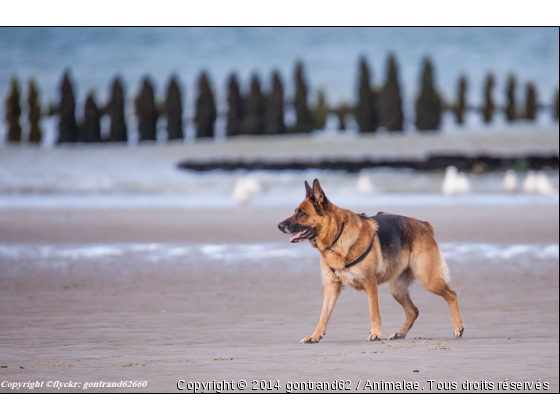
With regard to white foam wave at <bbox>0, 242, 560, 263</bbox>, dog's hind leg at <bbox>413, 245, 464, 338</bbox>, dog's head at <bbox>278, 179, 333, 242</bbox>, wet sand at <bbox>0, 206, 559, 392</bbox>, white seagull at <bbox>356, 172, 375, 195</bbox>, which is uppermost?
dog's head at <bbox>278, 179, 333, 242</bbox>

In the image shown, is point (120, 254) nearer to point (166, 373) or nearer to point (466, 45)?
point (166, 373)

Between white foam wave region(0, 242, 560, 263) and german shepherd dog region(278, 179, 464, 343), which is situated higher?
german shepherd dog region(278, 179, 464, 343)

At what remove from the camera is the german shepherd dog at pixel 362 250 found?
575 cm

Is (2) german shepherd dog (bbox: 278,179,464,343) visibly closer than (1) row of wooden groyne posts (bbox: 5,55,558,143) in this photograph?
Yes

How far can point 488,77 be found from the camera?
40.7 metres

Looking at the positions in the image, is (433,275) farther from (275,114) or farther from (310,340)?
(275,114)

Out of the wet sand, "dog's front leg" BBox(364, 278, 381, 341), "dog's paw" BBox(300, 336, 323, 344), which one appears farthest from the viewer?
"dog's front leg" BBox(364, 278, 381, 341)

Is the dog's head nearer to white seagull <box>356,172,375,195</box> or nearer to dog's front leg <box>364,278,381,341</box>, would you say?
dog's front leg <box>364,278,381,341</box>

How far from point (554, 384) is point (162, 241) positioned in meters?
10.4

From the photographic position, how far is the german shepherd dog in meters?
5.75

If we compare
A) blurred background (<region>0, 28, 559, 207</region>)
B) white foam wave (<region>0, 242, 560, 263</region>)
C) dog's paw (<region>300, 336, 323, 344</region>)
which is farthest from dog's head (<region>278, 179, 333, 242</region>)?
blurred background (<region>0, 28, 559, 207</region>)

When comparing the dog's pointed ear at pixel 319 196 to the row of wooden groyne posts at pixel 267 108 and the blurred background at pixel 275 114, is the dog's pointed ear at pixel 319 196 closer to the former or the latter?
the blurred background at pixel 275 114

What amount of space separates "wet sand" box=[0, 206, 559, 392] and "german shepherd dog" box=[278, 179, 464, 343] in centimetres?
39

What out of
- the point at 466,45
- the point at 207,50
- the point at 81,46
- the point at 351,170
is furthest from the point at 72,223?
the point at 466,45
